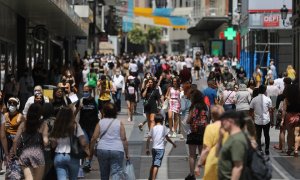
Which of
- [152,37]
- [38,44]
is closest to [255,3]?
[38,44]

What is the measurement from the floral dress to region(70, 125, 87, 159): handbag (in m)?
10.4

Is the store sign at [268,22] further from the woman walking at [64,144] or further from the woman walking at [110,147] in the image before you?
the woman walking at [64,144]

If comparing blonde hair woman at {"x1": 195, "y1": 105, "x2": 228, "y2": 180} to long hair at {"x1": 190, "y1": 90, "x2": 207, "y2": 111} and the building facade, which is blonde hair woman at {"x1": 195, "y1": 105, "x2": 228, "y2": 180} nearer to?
long hair at {"x1": 190, "y1": 90, "x2": 207, "y2": 111}

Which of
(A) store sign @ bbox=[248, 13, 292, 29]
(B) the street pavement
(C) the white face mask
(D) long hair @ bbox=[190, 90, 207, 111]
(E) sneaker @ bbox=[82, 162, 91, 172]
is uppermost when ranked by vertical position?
(A) store sign @ bbox=[248, 13, 292, 29]

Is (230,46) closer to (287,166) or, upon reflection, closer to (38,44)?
(38,44)

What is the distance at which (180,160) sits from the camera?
17.8m

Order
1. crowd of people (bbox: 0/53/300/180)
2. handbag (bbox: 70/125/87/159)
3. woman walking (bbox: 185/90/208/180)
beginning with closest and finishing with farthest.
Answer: crowd of people (bbox: 0/53/300/180)
handbag (bbox: 70/125/87/159)
woman walking (bbox: 185/90/208/180)

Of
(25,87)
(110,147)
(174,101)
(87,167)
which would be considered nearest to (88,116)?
(87,167)

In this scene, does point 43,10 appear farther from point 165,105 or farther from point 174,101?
point 174,101

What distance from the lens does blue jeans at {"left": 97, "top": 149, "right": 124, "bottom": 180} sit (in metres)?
12.0

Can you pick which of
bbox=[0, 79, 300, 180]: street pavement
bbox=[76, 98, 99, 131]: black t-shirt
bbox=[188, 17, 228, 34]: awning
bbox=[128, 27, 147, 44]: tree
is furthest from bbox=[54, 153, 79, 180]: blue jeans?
bbox=[128, 27, 147, 44]: tree

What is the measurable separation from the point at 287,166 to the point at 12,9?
51.3 ft

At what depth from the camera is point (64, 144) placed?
37.4 ft

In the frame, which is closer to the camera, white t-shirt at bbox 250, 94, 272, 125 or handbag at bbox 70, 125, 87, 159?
handbag at bbox 70, 125, 87, 159
